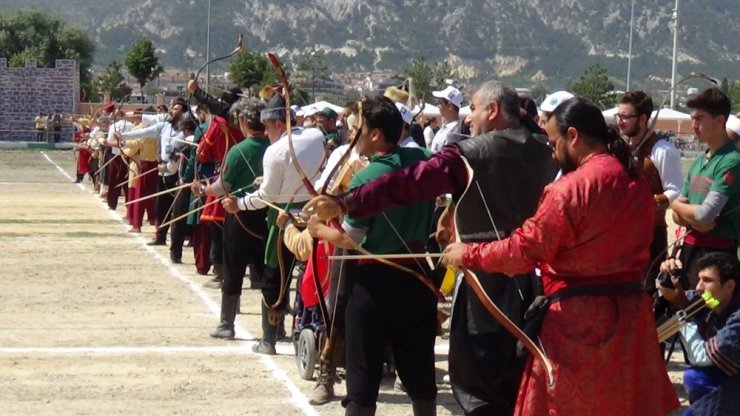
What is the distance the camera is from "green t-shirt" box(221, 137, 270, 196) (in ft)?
33.9

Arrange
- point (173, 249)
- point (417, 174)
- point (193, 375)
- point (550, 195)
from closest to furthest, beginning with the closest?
point (550, 195) < point (417, 174) < point (193, 375) < point (173, 249)

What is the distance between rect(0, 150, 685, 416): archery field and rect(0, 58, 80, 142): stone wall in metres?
53.2

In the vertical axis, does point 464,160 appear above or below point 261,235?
above

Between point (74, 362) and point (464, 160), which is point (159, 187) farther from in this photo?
point (464, 160)

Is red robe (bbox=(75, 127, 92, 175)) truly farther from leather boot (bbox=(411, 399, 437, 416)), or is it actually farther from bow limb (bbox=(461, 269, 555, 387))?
bow limb (bbox=(461, 269, 555, 387))

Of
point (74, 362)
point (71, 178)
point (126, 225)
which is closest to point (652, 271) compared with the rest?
point (74, 362)

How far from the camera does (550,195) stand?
5.30m

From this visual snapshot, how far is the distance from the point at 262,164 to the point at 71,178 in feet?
84.7

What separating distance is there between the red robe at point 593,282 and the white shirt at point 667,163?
2.92 metres

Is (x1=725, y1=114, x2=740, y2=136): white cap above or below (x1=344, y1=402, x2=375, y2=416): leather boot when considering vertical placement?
above

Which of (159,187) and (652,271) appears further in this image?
(159,187)

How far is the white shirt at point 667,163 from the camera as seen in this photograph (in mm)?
8320

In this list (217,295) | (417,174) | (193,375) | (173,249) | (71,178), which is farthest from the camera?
(71,178)

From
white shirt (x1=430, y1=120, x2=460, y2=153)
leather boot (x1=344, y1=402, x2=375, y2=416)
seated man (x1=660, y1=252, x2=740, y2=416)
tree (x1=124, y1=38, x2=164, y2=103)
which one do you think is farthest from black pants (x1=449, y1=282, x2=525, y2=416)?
tree (x1=124, y1=38, x2=164, y2=103)
